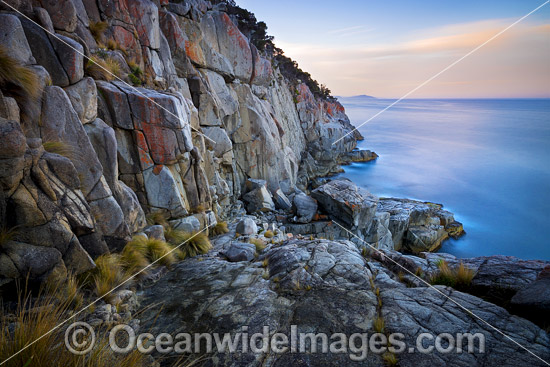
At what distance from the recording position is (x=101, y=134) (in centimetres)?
630

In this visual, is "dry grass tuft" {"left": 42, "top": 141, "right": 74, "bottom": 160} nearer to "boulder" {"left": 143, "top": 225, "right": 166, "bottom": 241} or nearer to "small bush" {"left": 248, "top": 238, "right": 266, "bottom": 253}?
"boulder" {"left": 143, "top": 225, "right": 166, "bottom": 241}

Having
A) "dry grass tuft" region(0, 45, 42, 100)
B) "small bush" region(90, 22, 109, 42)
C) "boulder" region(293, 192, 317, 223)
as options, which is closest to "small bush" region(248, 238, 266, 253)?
"dry grass tuft" region(0, 45, 42, 100)

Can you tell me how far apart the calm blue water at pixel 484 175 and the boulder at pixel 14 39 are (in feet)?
68.3

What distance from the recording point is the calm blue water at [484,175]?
15602 mm

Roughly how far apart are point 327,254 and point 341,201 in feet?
49.1

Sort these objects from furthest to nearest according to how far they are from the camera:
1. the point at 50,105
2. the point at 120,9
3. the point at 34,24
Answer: the point at 120,9 < the point at 34,24 < the point at 50,105

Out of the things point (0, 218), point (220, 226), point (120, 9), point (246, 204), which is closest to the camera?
point (0, 218)

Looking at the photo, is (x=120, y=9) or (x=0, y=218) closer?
(x=0, y=218)

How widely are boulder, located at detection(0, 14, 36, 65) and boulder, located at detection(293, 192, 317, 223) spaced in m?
19.0

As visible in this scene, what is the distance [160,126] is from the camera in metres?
8.41

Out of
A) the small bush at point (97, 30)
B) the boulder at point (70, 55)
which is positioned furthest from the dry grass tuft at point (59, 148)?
the small bush at point (97, 30)

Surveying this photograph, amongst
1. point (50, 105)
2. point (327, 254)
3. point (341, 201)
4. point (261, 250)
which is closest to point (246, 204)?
point (341, 201)

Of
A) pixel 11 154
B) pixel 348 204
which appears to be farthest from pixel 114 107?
pixel 348 204

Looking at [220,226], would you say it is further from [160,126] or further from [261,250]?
[160,126]
